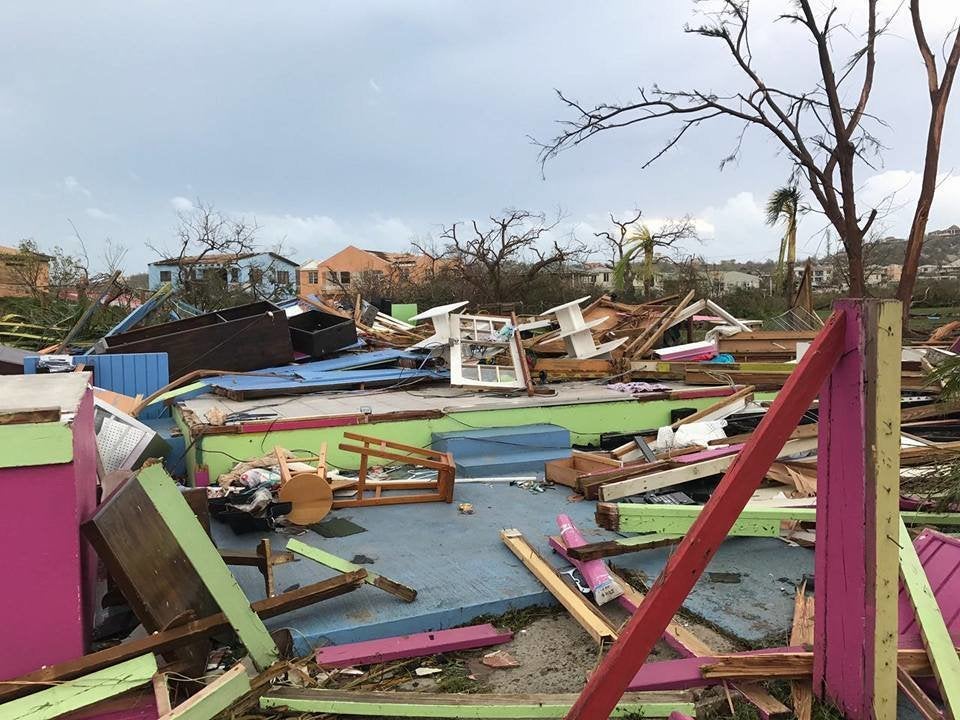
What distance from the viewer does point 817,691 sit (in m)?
2.64

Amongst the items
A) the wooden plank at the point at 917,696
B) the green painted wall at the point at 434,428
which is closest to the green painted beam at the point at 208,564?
the wooden plank at the point at 917,696

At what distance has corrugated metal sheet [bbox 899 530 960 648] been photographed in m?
2.84

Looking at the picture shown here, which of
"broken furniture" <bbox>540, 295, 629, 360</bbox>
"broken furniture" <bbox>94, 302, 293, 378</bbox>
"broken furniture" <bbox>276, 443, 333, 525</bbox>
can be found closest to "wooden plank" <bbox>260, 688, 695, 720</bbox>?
"broken furniture" <bbox>276, 443, 333, 525</bbox>

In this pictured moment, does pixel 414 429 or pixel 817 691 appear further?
pixel 414 429

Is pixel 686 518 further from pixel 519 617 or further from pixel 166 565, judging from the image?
pixel 166 565

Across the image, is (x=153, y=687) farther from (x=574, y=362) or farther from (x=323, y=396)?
(x=574, y=362)

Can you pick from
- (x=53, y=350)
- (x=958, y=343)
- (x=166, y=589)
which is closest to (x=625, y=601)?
(x=166, y=589)

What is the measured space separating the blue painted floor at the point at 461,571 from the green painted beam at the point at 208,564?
0.28 meters

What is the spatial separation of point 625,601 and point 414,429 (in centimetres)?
357

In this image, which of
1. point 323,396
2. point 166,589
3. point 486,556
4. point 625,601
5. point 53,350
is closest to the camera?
point 166,589

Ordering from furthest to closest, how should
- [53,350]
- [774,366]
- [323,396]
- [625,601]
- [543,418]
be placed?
[53,350] → [774,366] → [323,396] → [543,418] → [625,601]

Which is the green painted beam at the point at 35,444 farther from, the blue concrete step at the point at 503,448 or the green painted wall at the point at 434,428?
the blue concrete step at the point at 503,448

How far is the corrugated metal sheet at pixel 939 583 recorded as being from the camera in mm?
2838

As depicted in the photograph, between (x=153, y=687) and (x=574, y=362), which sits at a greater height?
(x=574, y=362)
